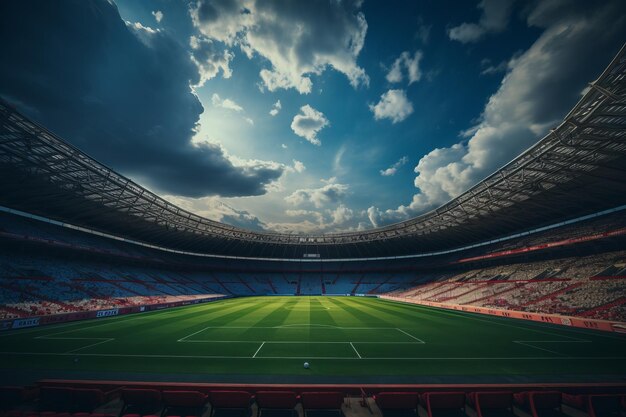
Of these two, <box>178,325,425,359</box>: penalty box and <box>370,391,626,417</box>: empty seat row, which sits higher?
<box>370,391,626,417</box>: empty seat row

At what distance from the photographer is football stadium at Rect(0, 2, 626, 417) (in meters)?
7.50

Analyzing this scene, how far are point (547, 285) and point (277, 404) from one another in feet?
113

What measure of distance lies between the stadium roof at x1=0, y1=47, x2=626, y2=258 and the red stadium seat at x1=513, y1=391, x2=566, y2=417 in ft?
51.0

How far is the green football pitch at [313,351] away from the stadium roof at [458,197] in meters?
13.2

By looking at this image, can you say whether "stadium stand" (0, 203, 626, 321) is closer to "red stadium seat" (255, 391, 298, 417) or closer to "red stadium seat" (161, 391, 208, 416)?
"red stadium seat" (161, 391, 208, 416)

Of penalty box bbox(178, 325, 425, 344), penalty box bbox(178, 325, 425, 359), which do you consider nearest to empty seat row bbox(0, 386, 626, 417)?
penalty box bbox(178, 325, 425, 359)

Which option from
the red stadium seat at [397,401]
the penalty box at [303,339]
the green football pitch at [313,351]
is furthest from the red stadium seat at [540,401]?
the penalty box at [303,339]

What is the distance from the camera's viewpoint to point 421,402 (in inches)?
292

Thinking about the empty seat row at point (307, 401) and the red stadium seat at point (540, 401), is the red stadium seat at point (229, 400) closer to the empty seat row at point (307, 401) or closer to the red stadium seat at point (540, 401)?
the empty seat row at point (307, 401)

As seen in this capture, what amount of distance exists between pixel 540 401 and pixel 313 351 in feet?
31.7

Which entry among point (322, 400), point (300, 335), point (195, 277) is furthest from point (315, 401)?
point (195, 277)

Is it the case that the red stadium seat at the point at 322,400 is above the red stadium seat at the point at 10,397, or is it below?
above

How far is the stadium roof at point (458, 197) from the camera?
16328mm

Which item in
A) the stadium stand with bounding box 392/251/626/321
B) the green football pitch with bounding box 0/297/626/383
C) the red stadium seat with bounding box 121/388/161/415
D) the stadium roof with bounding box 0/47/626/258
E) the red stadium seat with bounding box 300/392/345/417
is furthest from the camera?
the stadium stand with bounding box 392/251/626/321
